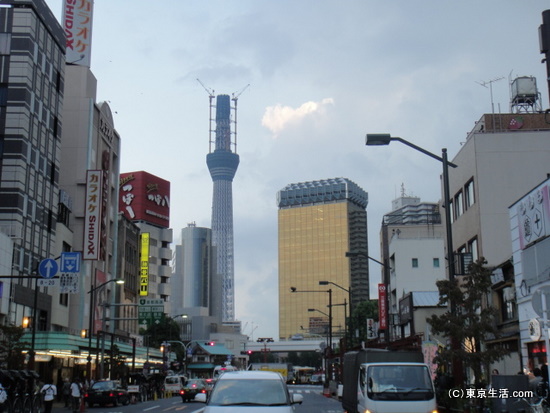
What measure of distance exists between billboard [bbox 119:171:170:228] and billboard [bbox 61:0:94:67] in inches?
2415

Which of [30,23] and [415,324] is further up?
[30,23]

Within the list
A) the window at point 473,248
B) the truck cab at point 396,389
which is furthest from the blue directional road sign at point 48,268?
the window at point 473,248

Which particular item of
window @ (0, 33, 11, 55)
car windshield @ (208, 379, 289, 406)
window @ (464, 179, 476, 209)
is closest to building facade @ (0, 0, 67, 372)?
window @ (0, 33, 11, 55)

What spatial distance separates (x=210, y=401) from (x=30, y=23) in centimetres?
4761

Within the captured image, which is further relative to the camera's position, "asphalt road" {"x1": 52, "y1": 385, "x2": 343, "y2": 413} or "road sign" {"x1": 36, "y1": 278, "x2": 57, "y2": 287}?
"road sign" {"x1": 36, "y1": 278, "x2": 57, "y2": 287}

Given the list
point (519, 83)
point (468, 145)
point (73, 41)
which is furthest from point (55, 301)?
point (519, 83)

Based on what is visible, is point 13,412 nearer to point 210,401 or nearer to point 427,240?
point 210,401

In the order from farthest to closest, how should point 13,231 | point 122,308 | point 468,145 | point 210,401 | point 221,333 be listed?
point 221,333
point 122,308
point 13,231
point 468,145
point 210,401

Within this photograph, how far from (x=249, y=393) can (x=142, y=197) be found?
12474 cm

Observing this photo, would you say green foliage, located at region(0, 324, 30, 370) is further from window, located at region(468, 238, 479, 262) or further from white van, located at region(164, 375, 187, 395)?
white van, located at region(164, 375, 187, 395)

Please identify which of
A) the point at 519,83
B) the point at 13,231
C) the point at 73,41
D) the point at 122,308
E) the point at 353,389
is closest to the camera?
the point at 353,389

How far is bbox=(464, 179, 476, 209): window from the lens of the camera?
42.6 meters

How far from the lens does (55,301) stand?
61.1 m
